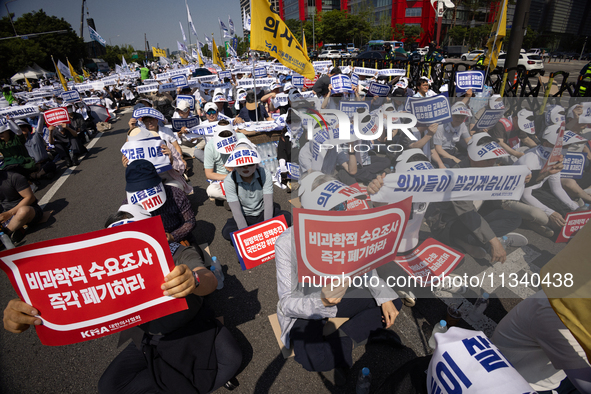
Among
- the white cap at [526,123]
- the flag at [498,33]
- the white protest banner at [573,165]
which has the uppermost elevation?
the flag at [498,33]

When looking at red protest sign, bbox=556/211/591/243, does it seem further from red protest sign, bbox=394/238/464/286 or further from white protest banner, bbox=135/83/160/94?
white protest banner, bbox=135/83/160/94

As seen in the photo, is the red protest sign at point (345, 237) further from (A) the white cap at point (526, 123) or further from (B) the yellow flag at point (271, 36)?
(A) the white cap at point (526, 123)

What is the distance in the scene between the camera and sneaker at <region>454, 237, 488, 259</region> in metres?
3.48

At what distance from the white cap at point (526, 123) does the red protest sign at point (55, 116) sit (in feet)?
39.4

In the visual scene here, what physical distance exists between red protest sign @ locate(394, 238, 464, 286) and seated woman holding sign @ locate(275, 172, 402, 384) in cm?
54

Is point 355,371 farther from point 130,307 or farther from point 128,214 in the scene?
point 128,214

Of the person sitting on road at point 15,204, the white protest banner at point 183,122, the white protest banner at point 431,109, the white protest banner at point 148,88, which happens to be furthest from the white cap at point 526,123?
the white protest banner at point 148,88

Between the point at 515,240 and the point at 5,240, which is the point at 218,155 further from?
the point at 515,240

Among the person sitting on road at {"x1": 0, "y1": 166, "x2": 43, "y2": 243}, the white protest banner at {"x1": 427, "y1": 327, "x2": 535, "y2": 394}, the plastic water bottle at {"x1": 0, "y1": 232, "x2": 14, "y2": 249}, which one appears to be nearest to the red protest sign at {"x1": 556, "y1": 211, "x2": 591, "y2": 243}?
the white protest banner at {"x1": 427, "y1": 327, "x2": 535, "y2": 394}

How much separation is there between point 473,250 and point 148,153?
191 inches

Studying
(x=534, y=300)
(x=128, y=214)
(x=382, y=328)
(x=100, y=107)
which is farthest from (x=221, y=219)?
(x=100, y=107)

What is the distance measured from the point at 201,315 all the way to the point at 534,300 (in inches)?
92.6

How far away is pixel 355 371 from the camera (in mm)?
2416

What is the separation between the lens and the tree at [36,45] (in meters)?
35.2
